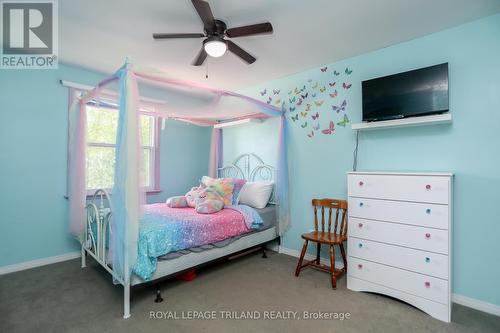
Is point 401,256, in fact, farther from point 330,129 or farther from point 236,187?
point 236,187

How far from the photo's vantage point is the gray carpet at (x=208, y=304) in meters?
1.91

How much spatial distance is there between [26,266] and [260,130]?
3.37m

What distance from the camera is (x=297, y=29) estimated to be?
93.3 inches

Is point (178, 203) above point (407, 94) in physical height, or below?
below

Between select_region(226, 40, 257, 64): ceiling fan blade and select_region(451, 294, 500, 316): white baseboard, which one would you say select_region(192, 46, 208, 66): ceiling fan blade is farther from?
select_region(451, 294, 500, 316): white baseboard

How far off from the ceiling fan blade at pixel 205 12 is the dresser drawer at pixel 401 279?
246 cm

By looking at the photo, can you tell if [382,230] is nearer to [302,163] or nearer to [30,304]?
[302,163]

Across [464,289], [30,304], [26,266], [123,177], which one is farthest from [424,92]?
[26,266]

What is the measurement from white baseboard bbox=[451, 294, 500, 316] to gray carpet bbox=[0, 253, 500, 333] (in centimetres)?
6

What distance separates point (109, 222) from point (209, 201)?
1.05 m

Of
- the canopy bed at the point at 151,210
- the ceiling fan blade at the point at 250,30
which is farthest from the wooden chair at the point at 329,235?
the ceiling fan blade at the point at 250,30

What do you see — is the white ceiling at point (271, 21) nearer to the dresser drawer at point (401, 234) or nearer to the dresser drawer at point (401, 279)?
the dresser drawer at point (401, 234)

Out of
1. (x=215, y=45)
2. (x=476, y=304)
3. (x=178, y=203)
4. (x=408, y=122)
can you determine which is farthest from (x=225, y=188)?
(x=476, y=304)

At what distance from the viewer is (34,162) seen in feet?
9.82
